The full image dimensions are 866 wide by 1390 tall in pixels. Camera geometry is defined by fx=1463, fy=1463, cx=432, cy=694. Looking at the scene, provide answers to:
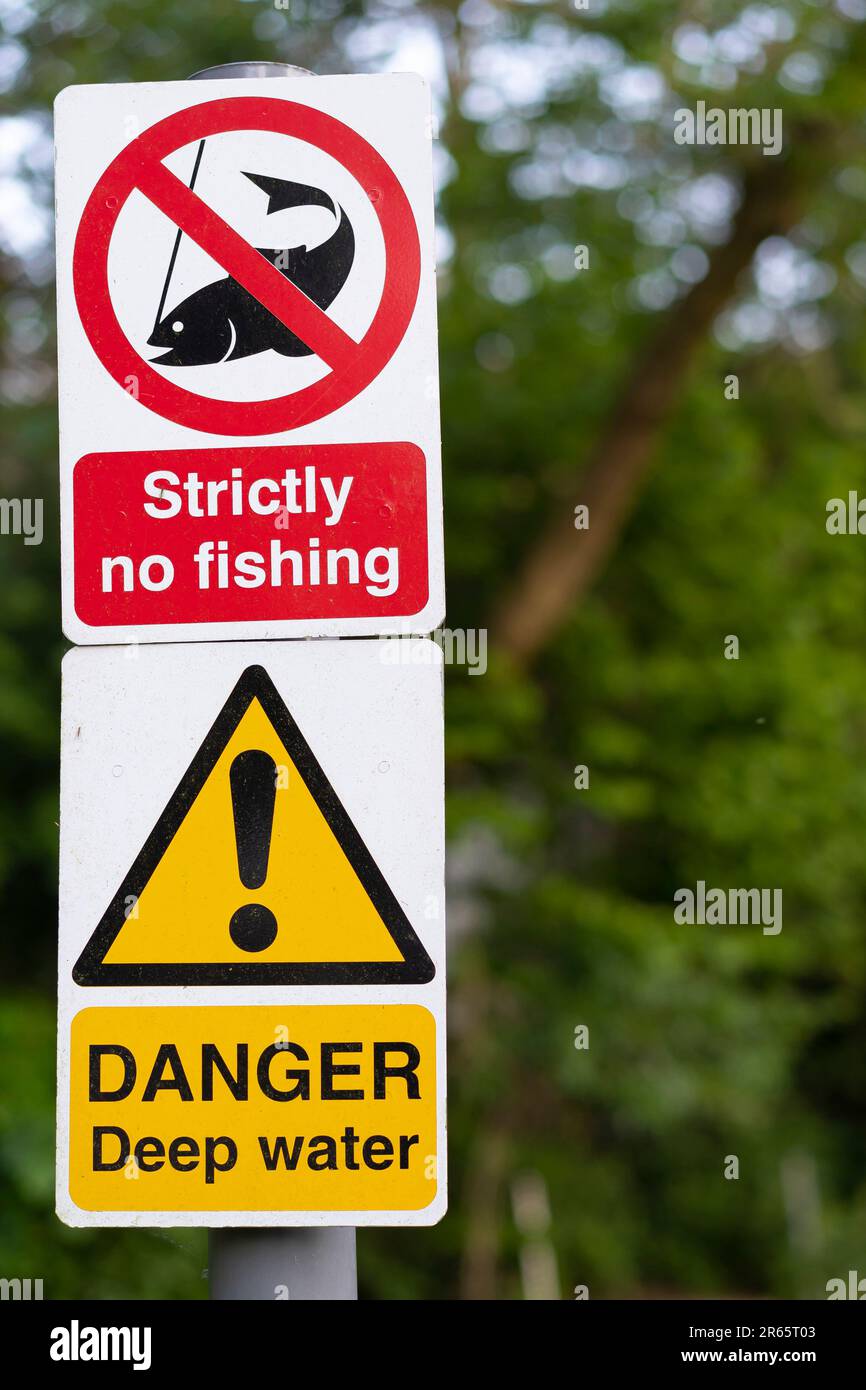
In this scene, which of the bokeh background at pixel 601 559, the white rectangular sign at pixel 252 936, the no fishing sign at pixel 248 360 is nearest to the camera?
the white rectangular sign at pixel 252 936

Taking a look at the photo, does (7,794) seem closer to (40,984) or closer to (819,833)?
Result: (40,984)

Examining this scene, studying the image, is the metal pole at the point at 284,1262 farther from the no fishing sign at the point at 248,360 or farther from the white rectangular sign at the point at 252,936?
the no fishing sign at the point at 248,360

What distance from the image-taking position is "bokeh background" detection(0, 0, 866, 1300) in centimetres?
678

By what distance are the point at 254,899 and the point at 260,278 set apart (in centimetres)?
78

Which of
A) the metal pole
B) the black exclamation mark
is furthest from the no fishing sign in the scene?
the metal pole

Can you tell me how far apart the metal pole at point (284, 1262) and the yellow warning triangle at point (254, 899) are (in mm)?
294

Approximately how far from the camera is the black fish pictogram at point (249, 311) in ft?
6.06

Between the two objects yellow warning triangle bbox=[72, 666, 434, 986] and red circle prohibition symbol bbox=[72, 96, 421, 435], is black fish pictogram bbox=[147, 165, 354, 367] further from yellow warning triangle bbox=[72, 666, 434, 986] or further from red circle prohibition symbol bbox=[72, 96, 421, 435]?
yellow warning triangle bbox=[72, 666, 434, 986]

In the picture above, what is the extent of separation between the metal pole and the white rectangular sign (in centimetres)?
4

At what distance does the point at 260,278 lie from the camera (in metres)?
1.85

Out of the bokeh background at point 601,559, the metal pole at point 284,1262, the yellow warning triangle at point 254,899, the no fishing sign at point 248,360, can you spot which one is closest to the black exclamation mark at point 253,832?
the yellow warning triangle at point 254,899

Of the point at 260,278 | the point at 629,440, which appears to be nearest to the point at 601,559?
the point at 629,440
